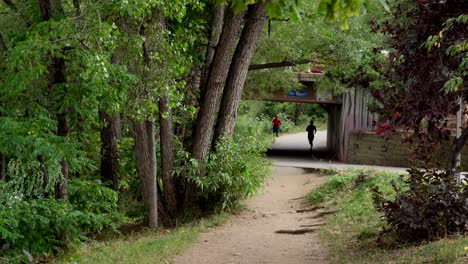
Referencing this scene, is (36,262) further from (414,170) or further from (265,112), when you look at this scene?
(265,112)

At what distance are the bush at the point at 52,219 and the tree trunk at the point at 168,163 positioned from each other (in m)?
3.04

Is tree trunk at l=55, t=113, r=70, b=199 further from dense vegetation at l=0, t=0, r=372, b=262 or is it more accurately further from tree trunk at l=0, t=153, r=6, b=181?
tree trunk at l=0, t=153, r=6, b=181

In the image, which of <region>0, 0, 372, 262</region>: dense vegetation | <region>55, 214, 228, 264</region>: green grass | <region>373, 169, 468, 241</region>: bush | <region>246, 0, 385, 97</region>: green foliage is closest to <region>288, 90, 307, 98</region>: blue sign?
<region>246, 0, 385, 97</region>: green foliage

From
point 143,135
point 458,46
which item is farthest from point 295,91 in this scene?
point 458,46

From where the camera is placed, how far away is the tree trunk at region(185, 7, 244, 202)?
562 inches

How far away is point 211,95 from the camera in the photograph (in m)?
14.5

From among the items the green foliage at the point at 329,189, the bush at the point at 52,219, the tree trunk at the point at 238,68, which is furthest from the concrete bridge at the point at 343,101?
the bush at the point at 52,219

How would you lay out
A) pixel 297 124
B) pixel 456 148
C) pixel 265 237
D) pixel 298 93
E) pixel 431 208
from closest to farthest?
pixel 431 208 → pixel 456 148 → pixel 265 237 → pixel 298 93 → pixel 297 124

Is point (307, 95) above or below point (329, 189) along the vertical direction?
above

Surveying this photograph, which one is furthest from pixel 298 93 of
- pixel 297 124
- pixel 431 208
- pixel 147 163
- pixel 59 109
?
pixel 297 124

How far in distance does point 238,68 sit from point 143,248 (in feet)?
18.7

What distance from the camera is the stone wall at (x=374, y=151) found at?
25172 mm

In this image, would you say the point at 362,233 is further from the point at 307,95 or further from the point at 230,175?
the point at 307,95

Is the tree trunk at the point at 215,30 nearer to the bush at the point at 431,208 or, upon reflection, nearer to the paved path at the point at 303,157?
the bush at the point at 431,208
